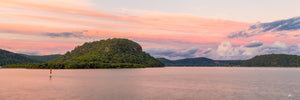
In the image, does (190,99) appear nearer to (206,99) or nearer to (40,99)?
(206,99)

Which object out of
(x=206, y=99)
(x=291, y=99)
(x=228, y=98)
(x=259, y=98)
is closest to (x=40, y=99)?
(x=206, y=99)

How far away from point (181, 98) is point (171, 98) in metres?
1.72

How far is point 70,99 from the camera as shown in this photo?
40906 millimetres

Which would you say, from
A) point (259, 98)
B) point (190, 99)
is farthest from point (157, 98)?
point (259, 98)

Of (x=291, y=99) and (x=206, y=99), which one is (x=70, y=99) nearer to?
(x=206, y=99)

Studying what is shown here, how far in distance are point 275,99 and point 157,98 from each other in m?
20.0

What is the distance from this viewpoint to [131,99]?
4172 cm

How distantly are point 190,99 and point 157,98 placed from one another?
5614 mm

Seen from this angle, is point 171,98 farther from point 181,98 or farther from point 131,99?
point 131,99

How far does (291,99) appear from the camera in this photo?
4238 cm

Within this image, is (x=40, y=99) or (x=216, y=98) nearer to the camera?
(x=40, y=99)

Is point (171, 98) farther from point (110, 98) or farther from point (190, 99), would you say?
point (110, 98)

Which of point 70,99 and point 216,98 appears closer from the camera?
point 70,99

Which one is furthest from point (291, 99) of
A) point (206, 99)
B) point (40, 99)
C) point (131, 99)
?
point (40, 99)
